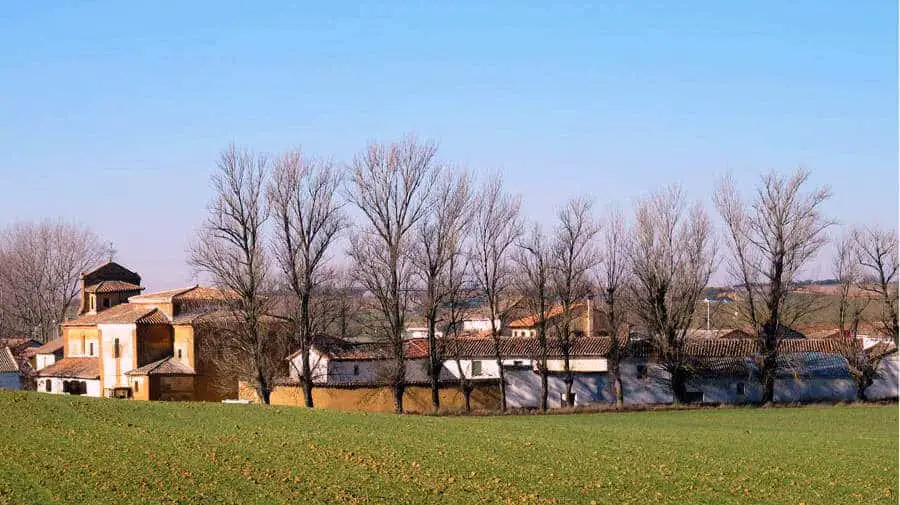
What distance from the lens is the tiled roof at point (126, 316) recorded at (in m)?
67.5

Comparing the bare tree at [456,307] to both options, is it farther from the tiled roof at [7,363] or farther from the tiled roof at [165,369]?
the tiled roof at [7,363]

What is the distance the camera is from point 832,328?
93000 millimetres

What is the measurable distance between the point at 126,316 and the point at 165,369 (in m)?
5.64

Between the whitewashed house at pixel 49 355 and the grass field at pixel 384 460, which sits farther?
the whitewashed house at pixel 49 355

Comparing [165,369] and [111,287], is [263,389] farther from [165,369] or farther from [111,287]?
[111,287]

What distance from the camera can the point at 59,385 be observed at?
236 feet

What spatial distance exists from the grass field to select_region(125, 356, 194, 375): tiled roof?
1084 inches

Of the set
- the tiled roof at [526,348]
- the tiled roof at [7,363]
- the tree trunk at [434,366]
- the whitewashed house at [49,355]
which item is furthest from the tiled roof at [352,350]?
the tiled roof at [7,363]

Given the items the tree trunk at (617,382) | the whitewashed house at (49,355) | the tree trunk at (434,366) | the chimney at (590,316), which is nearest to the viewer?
the tree trunk at (434,366)

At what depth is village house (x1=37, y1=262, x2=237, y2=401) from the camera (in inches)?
2571

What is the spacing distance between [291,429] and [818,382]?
4338 centimetres

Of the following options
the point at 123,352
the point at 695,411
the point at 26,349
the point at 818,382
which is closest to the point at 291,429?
the point at 695,411

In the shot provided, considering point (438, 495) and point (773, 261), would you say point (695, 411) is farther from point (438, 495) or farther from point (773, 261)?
point (438, 495)

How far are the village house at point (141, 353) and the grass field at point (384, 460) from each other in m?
27.7
